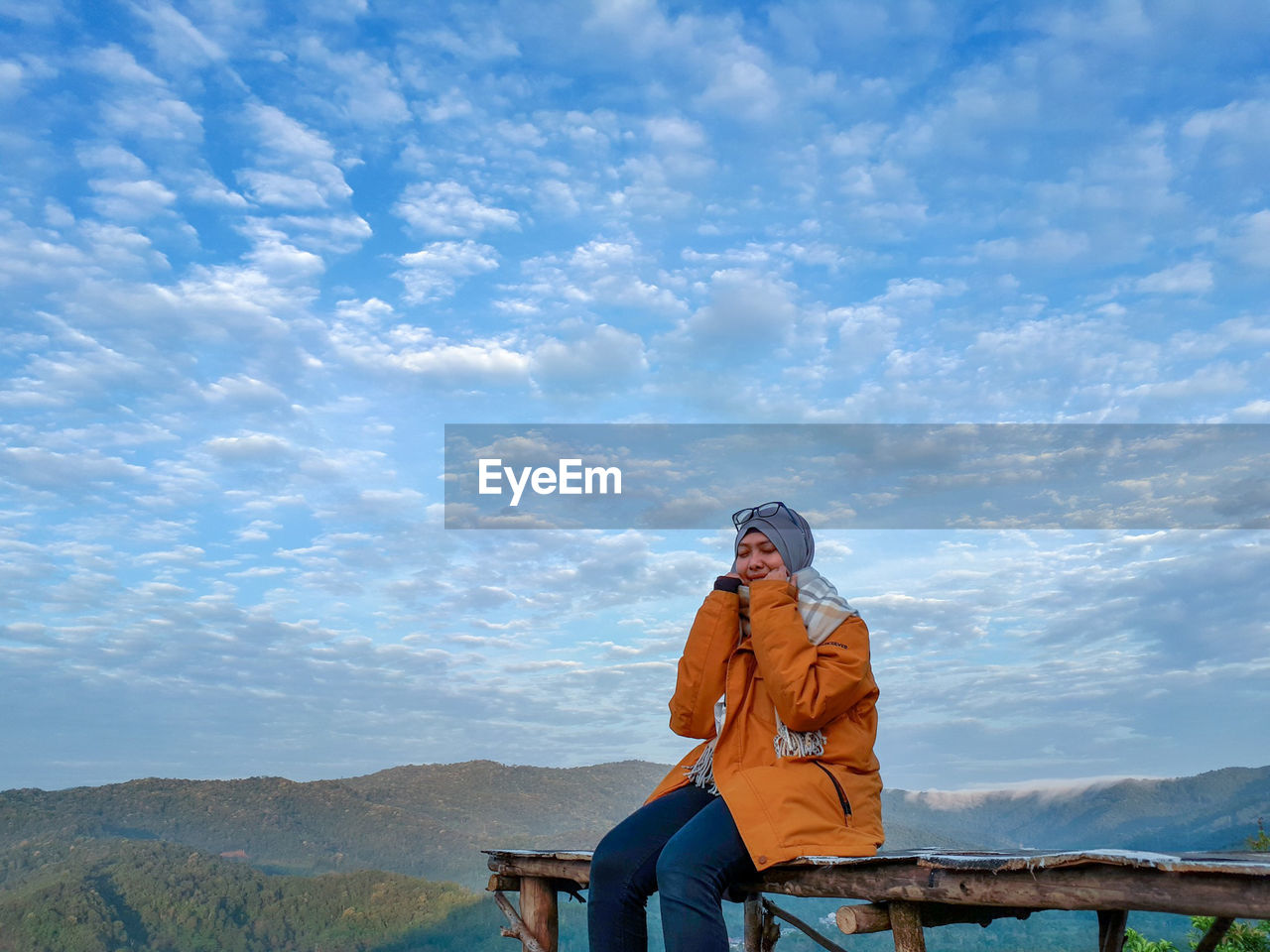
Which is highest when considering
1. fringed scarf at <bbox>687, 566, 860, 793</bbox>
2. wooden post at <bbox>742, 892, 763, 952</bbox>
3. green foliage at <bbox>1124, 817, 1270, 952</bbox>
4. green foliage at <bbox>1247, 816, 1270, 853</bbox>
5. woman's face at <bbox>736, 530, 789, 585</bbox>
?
woman's face at <bbox>736, 530, 789, 585</bbox>

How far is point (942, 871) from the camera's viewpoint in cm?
269

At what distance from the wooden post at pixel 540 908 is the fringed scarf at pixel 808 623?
1.79m

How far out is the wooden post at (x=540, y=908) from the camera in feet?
15.6

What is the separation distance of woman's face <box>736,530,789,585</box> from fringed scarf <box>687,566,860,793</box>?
72 mm

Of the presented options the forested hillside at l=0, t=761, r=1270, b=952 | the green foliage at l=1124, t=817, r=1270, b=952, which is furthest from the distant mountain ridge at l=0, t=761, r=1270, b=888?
the green foliage at l=1124, t=817, r=1270, b=952

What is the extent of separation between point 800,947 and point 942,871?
17.2 meters

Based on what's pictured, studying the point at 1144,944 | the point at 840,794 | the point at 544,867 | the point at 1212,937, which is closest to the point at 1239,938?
the point at 1144,944

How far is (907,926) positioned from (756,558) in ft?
4.47

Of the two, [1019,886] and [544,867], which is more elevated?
[1019,886]

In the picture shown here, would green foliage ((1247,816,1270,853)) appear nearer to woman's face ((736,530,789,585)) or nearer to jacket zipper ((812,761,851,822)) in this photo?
jacket zipper ((812,761,851,822))

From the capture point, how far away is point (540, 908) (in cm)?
475

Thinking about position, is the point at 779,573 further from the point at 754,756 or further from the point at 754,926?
the point at 754,926

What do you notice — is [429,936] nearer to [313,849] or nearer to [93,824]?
[313,849]

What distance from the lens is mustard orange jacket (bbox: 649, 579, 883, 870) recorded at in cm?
298
